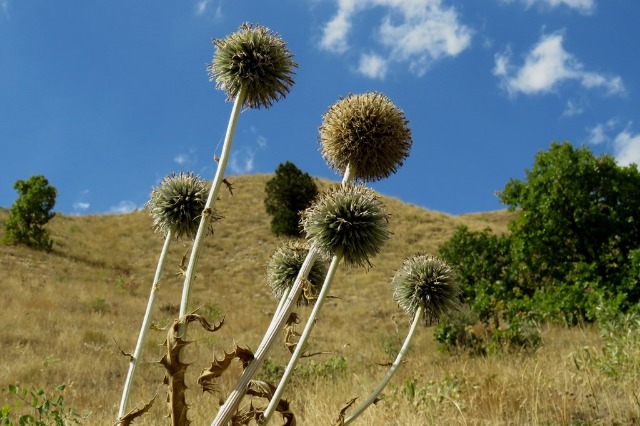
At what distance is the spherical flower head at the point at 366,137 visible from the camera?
3.48 m

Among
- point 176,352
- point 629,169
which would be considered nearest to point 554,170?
point 629,169

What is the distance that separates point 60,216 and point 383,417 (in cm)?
3859

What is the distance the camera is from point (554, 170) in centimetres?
1577

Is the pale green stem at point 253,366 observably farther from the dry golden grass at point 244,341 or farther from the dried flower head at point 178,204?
Result: the dried flower head at point 178,204

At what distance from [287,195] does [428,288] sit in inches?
1376

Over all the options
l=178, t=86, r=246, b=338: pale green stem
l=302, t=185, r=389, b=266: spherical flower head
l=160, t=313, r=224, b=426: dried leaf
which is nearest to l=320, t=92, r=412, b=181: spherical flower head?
l=302, t=185, r=389, b=266: spherical flower head

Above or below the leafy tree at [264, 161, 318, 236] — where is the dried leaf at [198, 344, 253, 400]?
below

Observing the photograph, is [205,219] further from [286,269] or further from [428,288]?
[428,288]

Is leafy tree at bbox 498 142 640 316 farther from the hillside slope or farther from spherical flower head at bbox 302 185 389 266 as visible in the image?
spherical flower head at bbox 302 185 389 266

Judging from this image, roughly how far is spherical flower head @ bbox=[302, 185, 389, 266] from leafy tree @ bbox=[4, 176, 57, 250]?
29.7m

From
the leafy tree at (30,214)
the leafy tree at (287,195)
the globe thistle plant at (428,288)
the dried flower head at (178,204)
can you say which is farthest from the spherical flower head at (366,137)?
the leafy tree at (287,195)

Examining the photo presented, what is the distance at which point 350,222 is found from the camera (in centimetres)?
318

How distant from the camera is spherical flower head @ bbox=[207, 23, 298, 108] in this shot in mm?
3557

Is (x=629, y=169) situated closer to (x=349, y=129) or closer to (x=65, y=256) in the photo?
(x=349, y=129)
